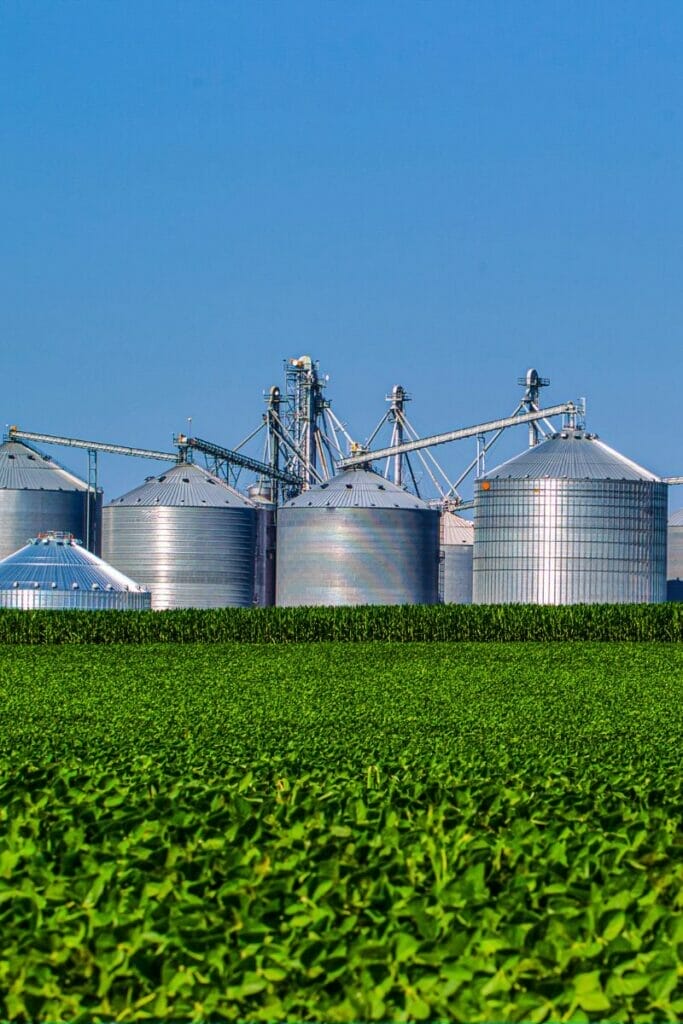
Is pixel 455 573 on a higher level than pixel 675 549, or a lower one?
lower

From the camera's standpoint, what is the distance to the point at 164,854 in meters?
8.80

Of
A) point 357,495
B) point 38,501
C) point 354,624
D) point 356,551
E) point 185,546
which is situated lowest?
point 354,624

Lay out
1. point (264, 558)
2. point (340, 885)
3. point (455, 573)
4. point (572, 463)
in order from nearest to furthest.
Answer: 1. point (340, 885)
2. point (572, 463)
3. point (264, 558)
4. point (455, 573)

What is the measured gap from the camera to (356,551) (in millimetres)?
67688

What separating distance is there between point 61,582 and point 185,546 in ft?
54.8

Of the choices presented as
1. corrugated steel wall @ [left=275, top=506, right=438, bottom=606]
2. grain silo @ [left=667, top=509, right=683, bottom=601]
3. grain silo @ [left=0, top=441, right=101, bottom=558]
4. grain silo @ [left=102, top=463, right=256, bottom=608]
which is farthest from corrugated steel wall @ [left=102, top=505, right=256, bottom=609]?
grain silo @ [left=667, top=509, right=683, bottom=601]

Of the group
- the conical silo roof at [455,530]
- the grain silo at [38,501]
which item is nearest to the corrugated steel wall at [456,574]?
the conical silo roof at [455,530]

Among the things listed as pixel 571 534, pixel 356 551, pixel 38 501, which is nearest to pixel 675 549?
pixel 356 551

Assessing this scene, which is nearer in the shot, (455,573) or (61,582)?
(61,582)

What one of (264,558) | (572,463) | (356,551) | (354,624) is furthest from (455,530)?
(354,624)

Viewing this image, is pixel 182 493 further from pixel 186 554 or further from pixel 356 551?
pixel 356 551

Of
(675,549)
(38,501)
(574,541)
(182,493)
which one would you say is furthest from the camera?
(675,549)

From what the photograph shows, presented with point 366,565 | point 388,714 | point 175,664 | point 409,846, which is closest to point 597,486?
point 366,565

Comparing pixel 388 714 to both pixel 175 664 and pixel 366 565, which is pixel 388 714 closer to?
pixel 175 664
